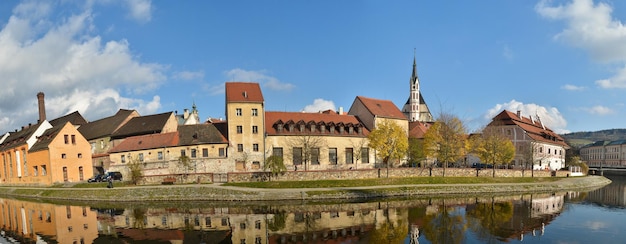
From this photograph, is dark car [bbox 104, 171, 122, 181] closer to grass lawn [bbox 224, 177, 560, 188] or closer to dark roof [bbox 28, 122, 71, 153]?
dark roof [bbox 28, 122, 71, 153]

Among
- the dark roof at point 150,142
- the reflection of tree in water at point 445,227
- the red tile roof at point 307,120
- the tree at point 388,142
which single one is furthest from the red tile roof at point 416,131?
the dark roof at point 150,142

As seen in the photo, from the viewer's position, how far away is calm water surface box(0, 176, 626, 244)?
964 inches

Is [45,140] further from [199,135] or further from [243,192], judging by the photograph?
[243,192]

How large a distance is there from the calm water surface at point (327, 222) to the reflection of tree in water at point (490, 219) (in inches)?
2.9

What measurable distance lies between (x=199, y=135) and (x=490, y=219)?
39.0m

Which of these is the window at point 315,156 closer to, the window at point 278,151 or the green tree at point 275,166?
the window at point 278,151

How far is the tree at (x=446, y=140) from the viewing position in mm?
58531

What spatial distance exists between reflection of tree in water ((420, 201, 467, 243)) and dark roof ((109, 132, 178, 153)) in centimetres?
3690

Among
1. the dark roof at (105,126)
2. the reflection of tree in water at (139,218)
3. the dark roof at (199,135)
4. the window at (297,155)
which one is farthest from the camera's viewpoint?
the dark roof at (105,126)

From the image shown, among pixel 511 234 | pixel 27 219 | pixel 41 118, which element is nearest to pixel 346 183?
pixel 511 234

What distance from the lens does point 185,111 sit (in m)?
83.9

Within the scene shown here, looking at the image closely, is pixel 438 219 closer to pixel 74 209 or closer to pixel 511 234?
pixel 511 234

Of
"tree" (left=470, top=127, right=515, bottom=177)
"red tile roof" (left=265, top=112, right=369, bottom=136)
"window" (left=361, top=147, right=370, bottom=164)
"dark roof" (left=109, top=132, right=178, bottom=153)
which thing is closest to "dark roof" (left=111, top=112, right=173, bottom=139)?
"dark roof" (left=109, top=132, right=178, bottom=153)

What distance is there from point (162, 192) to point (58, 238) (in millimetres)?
17095
